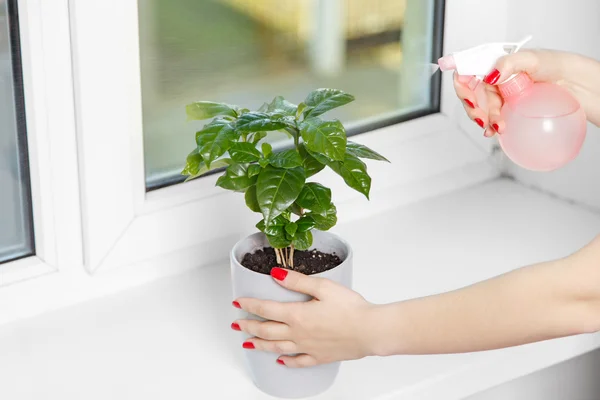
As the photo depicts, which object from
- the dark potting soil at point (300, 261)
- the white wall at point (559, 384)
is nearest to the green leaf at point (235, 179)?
the dark potting soil at point (300, 261)

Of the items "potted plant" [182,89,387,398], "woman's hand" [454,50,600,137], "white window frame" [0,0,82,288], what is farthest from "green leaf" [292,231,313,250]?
"white window frame" [0,0,82,288]

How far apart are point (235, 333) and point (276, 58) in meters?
0.40

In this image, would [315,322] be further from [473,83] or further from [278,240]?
[473,83]

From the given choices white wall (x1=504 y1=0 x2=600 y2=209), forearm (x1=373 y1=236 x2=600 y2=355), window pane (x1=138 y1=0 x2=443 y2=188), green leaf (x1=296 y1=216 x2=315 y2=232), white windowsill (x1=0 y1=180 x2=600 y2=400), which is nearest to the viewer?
forearm (x1=373 y1=236 x2=600 y2=355)

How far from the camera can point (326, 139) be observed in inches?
35.8

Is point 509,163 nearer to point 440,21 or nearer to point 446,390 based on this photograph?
point 440,21

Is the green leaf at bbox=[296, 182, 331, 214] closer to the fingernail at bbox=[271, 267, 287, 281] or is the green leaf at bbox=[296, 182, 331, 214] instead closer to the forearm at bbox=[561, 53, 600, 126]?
the fingernail at bbox=[271, 267, 287, 281]

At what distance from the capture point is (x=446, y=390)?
1.10 meters

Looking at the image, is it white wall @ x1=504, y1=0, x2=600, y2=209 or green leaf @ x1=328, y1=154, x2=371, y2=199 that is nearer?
green leaf @ x1=328, y1=154, x2=371, y2=199

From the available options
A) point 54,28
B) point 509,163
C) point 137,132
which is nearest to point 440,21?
point 509,163

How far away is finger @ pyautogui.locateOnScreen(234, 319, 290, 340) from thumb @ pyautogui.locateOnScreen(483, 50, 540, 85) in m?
0.31

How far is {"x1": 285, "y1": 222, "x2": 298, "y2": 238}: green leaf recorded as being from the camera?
0.95 m

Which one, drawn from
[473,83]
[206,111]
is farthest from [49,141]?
[473,83]

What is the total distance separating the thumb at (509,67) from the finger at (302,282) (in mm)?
252
